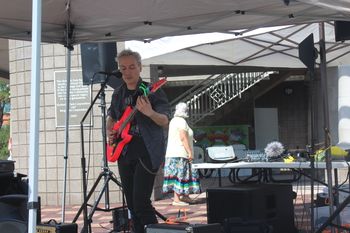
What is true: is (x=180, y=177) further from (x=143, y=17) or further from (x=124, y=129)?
(x=124, y=129)

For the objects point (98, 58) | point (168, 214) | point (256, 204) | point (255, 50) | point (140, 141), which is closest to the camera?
point (140, 141)

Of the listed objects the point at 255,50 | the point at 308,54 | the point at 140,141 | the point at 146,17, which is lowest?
the point at 140,141

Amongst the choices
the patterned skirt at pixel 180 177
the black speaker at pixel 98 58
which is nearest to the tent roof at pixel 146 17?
the black speaker at pixel 98 58

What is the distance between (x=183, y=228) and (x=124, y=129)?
→ 1.12m

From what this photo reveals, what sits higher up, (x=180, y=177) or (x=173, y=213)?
(x=180, y=177)

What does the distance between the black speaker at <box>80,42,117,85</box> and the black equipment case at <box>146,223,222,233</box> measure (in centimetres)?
265

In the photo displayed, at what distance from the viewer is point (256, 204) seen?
16.0 feet

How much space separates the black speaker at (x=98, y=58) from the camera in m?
6.18

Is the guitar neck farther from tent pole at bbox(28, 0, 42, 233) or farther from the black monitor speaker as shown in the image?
the black monitor speaker

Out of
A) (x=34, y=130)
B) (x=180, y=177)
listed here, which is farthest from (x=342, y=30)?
(x=180, y=177)

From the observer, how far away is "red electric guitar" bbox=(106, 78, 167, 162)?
4.30 meters

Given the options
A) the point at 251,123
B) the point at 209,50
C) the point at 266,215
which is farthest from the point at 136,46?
the point at 251,123

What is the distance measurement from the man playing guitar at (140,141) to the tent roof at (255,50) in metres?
3.46

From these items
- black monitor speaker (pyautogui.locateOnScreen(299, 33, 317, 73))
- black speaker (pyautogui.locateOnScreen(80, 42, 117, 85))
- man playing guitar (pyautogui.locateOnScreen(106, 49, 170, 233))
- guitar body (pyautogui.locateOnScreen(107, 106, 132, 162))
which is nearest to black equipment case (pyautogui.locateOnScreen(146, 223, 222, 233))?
man playing guitar (pyautogui.locateOnScreen(106, 49, 170, 233))
